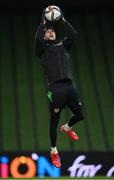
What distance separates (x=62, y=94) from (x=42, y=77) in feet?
27.9

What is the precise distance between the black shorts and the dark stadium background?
487cm

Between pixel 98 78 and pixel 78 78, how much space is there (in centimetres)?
57

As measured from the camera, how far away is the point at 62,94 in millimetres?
9539

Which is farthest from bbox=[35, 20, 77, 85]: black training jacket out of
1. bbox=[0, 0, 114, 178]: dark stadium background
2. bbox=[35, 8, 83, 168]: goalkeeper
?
bbox=[0, 0, 114, 178]: dark stadium background

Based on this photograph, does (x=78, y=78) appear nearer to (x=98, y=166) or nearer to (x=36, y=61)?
(x=36, y=61)

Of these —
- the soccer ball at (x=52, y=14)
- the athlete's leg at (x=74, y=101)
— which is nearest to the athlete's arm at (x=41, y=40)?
the soccer ball at (x=52, y=14)

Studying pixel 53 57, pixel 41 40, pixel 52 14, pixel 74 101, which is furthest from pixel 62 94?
pixel 52 14

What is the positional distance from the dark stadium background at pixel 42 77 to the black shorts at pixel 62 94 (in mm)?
4868

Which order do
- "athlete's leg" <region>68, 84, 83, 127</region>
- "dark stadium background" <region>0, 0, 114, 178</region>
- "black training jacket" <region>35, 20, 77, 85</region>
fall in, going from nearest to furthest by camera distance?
"black training jacket" <region>35, 20, 77, 85</region> → "athlete's leg" <region>68, 84, 83, 127</region> → "dark stadium background" <region>0, 0, 114, 178</region>

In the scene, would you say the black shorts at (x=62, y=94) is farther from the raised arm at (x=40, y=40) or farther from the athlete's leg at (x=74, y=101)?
the raised arm at (x=40, y=40)

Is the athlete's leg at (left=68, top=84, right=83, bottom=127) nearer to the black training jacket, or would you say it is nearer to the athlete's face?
the black training jacket

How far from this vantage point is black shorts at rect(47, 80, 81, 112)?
953 centimetres

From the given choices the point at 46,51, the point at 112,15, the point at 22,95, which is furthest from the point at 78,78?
the point at 46,51

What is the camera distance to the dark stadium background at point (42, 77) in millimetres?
15945
